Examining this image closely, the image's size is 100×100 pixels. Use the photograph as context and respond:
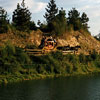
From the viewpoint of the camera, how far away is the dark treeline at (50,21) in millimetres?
64812

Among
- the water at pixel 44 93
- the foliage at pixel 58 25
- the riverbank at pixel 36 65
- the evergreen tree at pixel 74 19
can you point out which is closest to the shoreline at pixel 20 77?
the riverbank at pixel 36 65

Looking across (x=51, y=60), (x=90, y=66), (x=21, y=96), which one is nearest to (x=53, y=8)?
(x=90, y=66)

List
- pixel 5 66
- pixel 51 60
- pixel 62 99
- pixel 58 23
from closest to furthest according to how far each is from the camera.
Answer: pixel 62 99, pixel 5 66, pixel 51 60, pixel 58 23

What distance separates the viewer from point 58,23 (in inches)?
2790

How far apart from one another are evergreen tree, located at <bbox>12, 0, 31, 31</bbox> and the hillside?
6.67 feet

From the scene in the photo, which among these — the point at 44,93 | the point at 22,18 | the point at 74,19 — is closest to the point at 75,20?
the point at 74,19

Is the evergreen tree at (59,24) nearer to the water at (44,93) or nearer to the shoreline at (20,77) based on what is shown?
the shoreline at (20,77)

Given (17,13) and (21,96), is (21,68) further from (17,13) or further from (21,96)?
(17,13)

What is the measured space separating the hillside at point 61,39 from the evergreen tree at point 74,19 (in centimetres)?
251

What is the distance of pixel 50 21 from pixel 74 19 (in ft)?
34.8

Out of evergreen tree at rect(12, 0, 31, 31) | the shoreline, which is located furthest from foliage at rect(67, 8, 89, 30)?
the shoreline

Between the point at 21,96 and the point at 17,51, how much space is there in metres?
18.9

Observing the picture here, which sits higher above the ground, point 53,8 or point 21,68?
point 53,8

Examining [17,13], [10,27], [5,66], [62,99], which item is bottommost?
[62,99]
